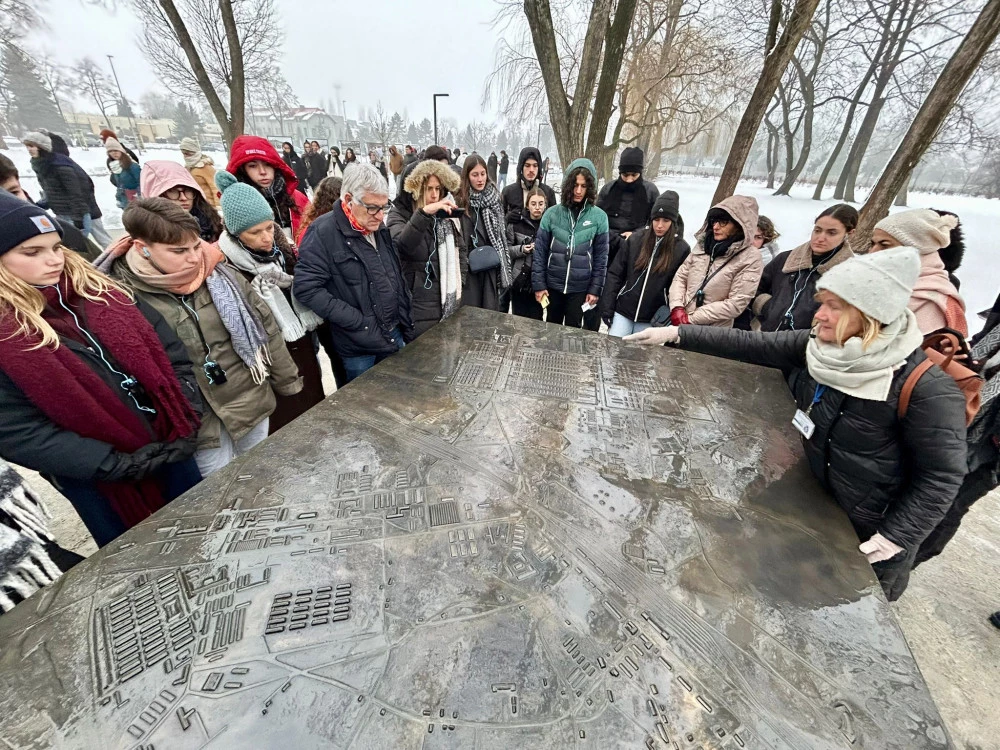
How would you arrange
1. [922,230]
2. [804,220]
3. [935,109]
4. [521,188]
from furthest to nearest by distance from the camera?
[804,220] < [521,188] < [935,109] < [922,230]

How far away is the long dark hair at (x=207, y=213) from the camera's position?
8.81ft

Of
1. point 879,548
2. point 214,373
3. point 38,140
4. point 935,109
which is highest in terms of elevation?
point 935,109

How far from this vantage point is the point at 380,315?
2.71 metres

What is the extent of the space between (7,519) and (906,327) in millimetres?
3059

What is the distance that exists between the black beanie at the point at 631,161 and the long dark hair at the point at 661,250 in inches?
61.5

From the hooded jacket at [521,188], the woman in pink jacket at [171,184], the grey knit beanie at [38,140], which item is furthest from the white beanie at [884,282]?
the grey knit beanie at [38,140]

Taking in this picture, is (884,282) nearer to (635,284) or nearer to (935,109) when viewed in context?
(635,284)

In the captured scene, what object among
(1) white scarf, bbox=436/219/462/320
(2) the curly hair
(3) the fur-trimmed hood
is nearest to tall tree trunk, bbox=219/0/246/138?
(2) the curly hair

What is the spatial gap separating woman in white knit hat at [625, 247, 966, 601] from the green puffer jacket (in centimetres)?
245

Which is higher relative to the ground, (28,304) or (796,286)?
(28,304)

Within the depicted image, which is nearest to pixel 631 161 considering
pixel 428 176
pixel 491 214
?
pixel 491 214

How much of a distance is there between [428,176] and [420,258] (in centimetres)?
55

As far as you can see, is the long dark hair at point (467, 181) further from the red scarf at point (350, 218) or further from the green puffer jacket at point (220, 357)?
the green puffer jacket at point (220, 357)

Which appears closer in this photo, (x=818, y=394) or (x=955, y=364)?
(x=955, y=364)
